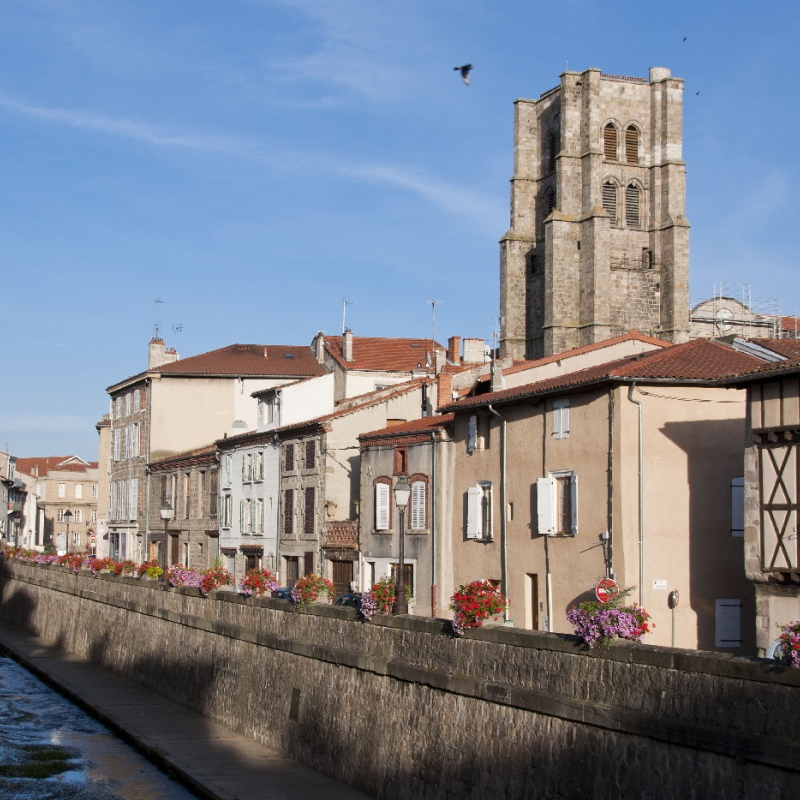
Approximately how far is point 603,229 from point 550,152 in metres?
8.75

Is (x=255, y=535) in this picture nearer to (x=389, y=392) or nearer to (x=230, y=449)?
(x=230, y=449)

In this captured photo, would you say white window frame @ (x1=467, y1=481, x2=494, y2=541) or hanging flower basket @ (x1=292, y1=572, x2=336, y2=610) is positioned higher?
white window frame @ (x1=467, y1=481, x2=494, y2=541)

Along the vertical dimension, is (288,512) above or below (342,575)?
above

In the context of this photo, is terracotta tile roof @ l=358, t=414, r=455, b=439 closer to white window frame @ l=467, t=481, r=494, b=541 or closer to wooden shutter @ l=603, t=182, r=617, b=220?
white window frame @ l=467, t=481, r=494, b=541

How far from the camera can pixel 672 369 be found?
28609mm

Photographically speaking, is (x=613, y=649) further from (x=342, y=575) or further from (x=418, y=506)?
(x=342, y=575)

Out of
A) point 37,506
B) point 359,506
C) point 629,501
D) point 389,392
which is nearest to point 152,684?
point 359,506

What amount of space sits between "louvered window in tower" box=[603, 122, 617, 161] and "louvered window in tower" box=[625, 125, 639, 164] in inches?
33.5

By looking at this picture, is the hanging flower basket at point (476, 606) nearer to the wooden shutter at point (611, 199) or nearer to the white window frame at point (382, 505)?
the white window frame at point (382, 505)

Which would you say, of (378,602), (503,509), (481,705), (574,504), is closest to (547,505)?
(574,504)

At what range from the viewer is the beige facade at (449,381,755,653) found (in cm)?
2748

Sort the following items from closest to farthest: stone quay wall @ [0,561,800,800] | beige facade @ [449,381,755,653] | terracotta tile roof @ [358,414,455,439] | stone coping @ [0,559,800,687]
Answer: stone coping @ [0,559,800,687] → stone quay wall @ [0,561,800,800] → beige facade @ [449,381,755,653] → terracotta tile roof @ [358,414,455,439]

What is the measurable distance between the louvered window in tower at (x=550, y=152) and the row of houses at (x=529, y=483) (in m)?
28.3

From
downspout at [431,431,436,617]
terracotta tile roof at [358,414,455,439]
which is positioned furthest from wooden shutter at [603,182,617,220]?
downspout at [431,431,436,617]
